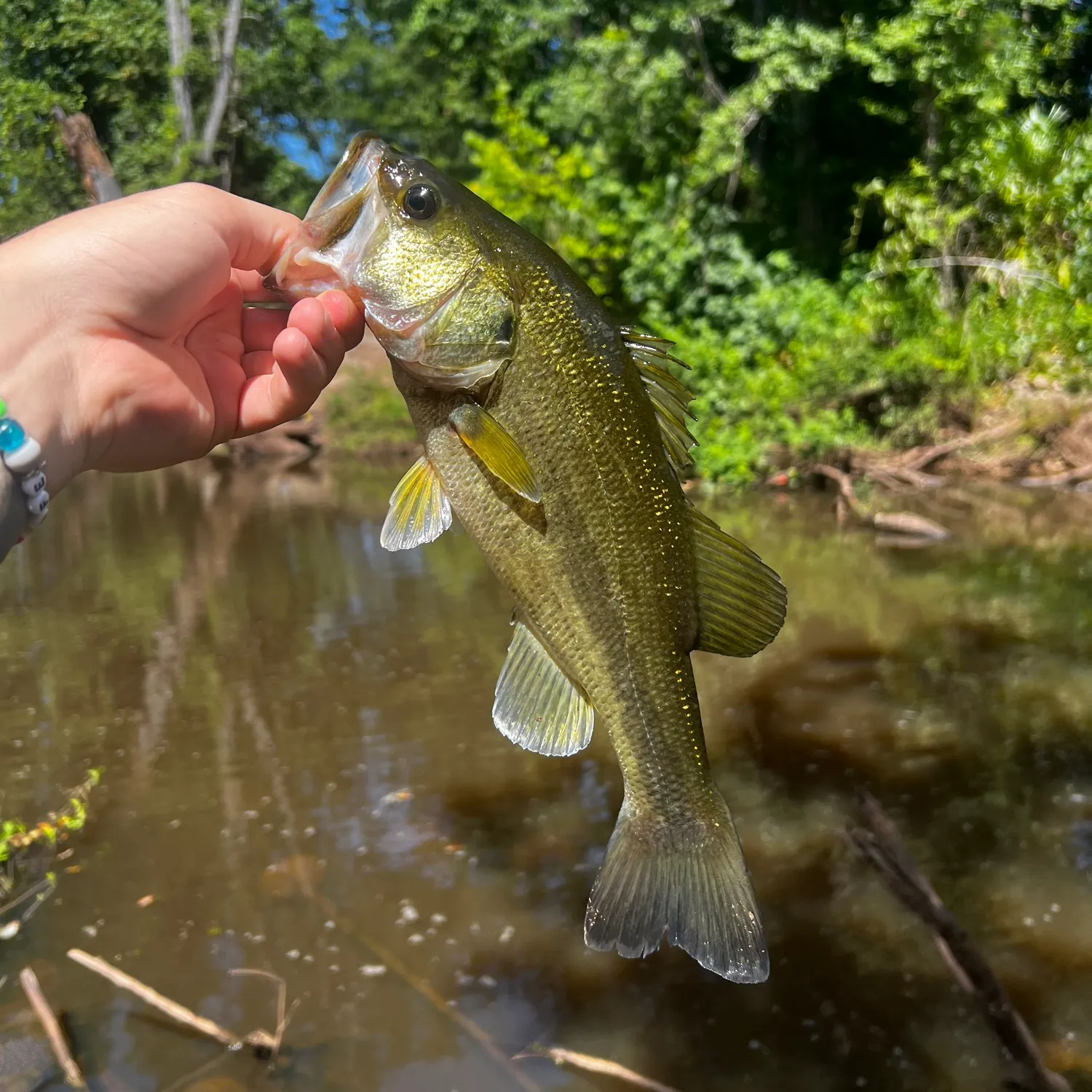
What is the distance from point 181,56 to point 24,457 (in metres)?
3.45

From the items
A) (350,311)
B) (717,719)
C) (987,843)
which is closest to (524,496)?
(350,311)

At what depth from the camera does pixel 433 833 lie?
169 inches

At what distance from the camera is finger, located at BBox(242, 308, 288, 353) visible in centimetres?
221

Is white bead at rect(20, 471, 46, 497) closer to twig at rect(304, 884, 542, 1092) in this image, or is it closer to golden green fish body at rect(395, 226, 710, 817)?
golden green fish body at rect(395, 226, 710, 817)

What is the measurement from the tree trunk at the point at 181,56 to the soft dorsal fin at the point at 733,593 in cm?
386

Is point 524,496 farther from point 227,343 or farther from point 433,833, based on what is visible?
point 433,833

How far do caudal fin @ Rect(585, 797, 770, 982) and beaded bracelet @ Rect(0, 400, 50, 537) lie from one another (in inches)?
45.8

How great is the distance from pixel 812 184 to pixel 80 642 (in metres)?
12.5

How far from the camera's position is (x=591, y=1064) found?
2.97 m

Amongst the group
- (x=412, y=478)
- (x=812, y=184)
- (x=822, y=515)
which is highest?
(x=412, y=478)

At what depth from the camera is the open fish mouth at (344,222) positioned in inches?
59.8

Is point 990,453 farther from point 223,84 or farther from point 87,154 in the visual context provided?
point 87,154

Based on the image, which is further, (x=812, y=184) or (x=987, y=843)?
(x=812, y=184)

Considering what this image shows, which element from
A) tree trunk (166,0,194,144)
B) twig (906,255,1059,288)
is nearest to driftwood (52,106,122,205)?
tree trunk (166,0,194,144)
